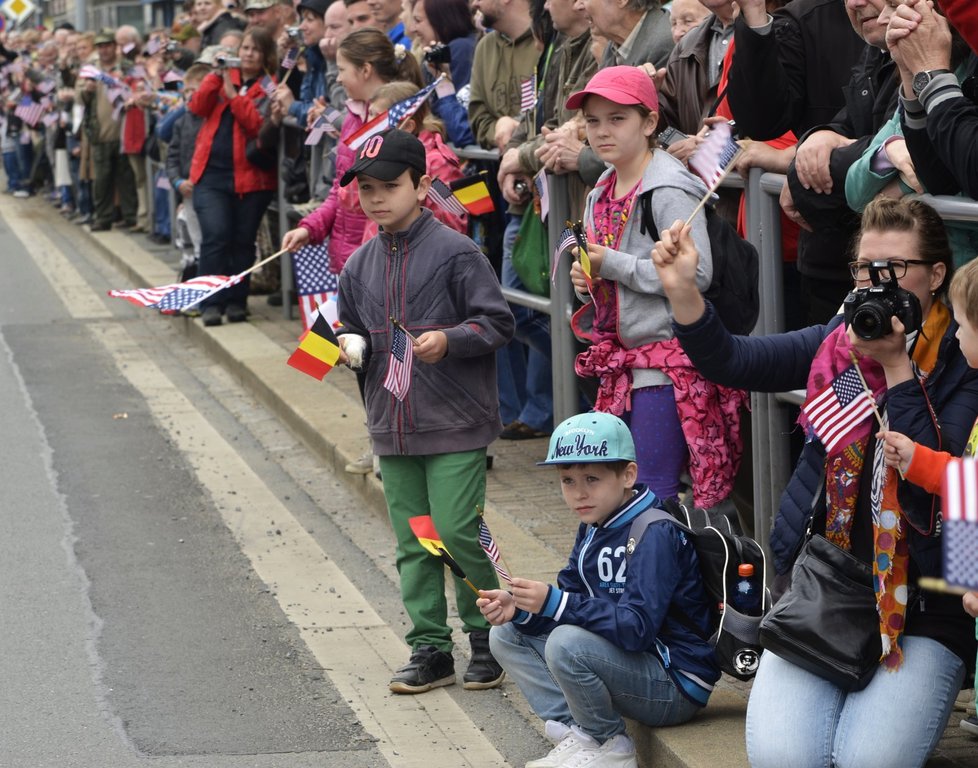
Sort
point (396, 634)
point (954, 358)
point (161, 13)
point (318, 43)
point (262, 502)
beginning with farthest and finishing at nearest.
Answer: point (161, 13), point (318, 43), point (262, 502), point (396, 634), point (954, 358)

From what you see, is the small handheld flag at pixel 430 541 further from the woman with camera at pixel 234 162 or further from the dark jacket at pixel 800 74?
the woman with camera at pixel 234 162

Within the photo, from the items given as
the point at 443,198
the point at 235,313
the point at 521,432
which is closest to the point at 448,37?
the point at 521,432

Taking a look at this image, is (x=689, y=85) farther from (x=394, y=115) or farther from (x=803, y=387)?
(x=803, y=387)

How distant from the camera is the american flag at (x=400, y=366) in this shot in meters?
5.45

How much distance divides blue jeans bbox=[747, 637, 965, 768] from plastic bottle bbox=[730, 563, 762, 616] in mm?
410

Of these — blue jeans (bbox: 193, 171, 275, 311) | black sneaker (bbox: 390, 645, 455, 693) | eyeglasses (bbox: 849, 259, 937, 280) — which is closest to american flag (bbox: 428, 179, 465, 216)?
black sneaker (bbox: 390, 645, 455, 693)

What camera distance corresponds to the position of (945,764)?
4.29 meters

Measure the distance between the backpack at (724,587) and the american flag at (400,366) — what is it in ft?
3.75

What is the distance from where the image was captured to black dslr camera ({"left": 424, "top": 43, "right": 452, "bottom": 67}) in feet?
30.5

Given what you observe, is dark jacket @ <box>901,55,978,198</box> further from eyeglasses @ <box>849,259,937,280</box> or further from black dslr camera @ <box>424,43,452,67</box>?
black dslr camera @ <box>424,43,452,67</box>

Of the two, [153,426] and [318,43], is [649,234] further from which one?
[318,43]

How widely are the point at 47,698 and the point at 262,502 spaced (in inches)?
112

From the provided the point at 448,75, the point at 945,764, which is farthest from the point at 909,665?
the point at 448,75

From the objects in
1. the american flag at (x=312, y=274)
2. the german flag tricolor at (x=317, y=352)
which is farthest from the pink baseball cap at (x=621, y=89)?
the american flag at (x=312, y=274)
